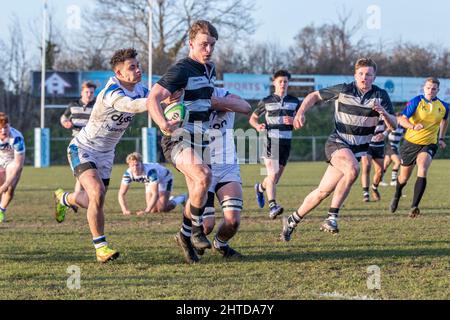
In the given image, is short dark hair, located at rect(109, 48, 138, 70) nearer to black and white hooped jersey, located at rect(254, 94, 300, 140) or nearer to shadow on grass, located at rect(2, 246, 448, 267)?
shadow on grass, located at rect(2, 246, 448, 267)

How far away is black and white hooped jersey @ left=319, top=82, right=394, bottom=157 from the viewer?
874 centimetres

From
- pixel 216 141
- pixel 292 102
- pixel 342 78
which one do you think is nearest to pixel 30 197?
pixel 292 102

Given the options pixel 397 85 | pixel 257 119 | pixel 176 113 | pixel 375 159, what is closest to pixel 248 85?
pixel 397 85

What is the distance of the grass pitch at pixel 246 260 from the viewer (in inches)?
219

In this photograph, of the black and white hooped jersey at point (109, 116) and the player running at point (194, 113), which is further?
the black and white hooped jersey at point (109, 116)

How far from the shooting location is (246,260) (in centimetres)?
705

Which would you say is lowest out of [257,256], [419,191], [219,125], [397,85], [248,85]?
[257,256]

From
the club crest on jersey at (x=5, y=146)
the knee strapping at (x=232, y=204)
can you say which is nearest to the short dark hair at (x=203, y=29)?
the knee strapping at (x=232, y=204)

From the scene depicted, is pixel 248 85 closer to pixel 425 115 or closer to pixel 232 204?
pixel 425 115

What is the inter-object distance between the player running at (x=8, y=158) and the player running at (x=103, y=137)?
11.4ft

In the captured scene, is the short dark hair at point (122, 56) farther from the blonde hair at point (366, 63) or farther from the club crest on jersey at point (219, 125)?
the blonde hair at point (366, 63)

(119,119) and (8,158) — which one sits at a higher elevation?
(119,119)

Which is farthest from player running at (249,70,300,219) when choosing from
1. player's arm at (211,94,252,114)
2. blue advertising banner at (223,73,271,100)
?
blue advertising banner at (223,73,271,100)

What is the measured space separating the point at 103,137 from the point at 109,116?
26cm
